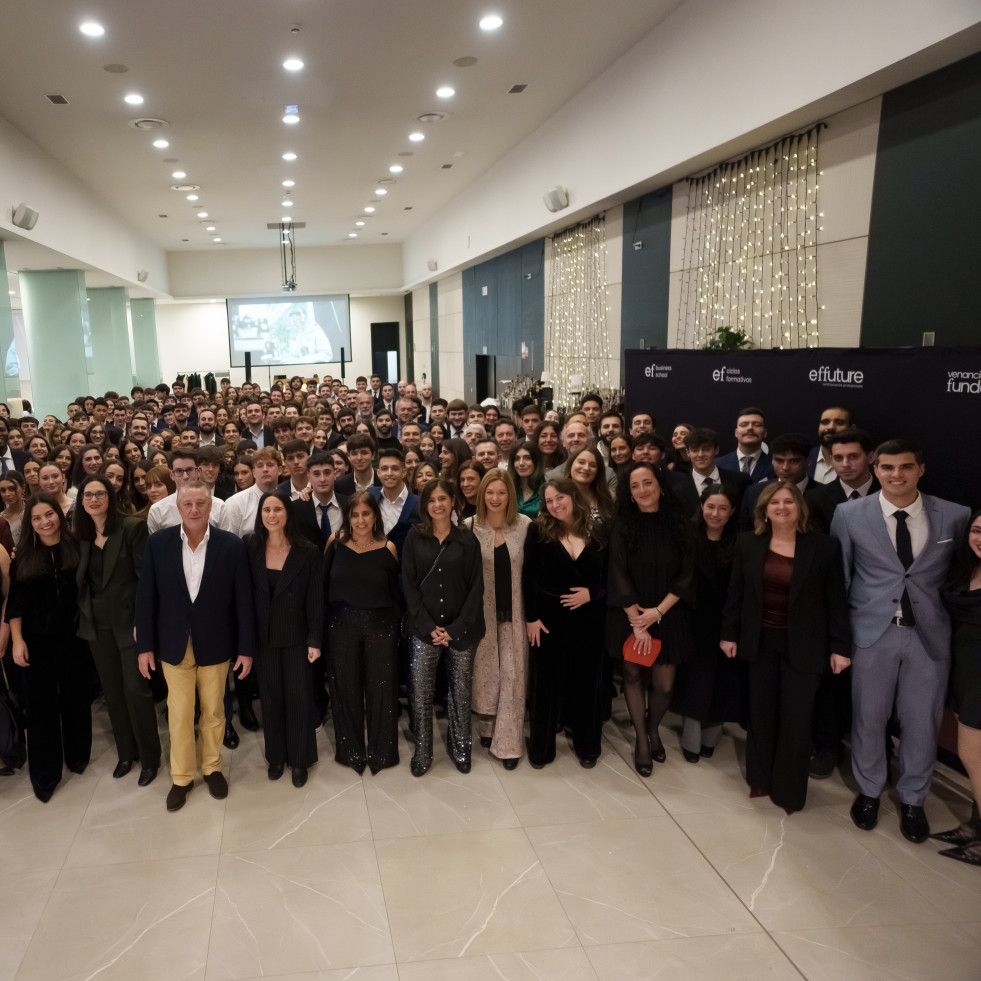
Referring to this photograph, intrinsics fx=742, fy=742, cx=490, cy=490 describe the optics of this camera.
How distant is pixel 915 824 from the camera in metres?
3.51

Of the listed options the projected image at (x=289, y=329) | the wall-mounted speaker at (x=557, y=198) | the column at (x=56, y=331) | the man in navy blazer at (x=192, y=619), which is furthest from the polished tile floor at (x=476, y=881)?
the projected image at (x=289, y=329)

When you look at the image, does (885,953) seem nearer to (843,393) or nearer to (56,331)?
(843,393)

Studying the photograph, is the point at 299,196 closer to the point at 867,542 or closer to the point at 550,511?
the point at 550,511

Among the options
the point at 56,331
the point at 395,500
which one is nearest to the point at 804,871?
the point at 395,500

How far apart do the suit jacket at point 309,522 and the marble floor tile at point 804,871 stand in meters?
2.44

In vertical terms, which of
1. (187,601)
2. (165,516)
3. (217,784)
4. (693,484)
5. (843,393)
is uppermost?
(843,393)

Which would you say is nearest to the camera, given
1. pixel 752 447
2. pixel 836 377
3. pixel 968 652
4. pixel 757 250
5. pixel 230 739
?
pixel 968 652

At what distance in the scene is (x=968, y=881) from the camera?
324 centimetres

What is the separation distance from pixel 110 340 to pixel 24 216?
9.34m

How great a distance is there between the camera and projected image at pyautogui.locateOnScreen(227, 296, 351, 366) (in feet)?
77.8

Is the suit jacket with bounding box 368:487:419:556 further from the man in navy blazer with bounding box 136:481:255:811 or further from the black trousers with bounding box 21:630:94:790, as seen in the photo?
the black trousers with bounding box 21:630:94:790

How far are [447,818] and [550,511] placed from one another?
1624 mm

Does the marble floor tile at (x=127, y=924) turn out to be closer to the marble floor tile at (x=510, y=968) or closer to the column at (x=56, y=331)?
the marble floor tile at (x=510, y=968)

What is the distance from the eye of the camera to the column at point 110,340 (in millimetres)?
18031
